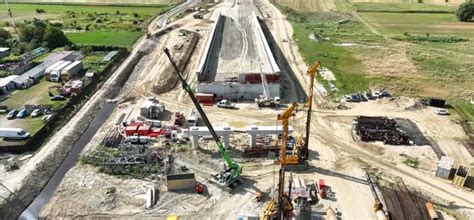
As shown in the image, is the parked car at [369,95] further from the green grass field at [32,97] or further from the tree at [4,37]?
the tree at [4,37]

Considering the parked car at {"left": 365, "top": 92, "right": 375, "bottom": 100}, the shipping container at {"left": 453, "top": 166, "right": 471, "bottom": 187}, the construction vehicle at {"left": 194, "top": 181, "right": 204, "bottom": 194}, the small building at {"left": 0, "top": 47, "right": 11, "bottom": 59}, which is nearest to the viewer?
the construction vehicle at {"left": 194, "top": 181, "right": 204, "bottom": 194}

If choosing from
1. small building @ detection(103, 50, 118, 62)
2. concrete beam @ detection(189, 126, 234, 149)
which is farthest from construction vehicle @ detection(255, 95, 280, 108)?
small building @ detection(103, 50, 118, 62)

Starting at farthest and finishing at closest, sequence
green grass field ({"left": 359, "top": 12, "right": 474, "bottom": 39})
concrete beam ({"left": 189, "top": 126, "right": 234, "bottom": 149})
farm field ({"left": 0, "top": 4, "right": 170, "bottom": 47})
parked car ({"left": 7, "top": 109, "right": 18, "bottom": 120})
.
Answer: green grass field ({"left": 359, "top": 12, "right": 474, "bottom": 39}) < farm field ({"left": 0, "top": 4, "right": 170, "bottom": 47}) < parked car ({"left": 7, "top": 109, "right": 18, "bottom": 120}) < concrete beam ({"left": 189, "top": 126, "right": 234, "bottom": 149})

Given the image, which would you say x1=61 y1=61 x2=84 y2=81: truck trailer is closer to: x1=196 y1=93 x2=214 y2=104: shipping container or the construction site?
the construction site

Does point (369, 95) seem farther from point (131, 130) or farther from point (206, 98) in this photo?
point (131, 130)

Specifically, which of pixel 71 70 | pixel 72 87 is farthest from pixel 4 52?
pixel 72 87

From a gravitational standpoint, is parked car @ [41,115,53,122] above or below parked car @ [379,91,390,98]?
below

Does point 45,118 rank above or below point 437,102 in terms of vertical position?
below

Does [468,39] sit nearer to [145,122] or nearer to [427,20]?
[427,20]
